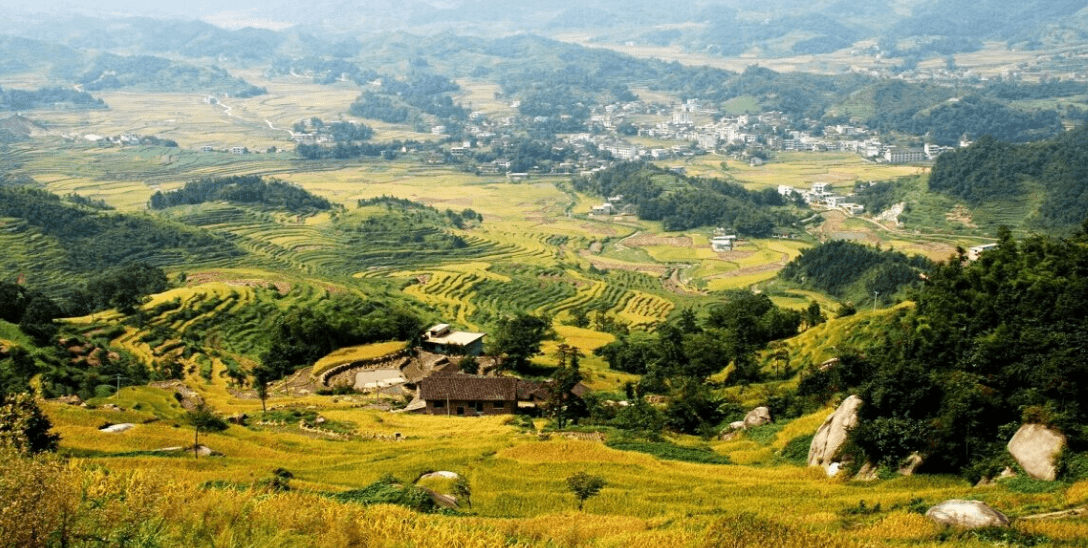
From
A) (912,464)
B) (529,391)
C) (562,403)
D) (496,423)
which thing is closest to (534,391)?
(529,391)

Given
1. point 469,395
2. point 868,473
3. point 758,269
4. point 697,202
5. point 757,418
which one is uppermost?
point 868,473

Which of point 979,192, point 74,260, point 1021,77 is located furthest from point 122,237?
point 1021,77

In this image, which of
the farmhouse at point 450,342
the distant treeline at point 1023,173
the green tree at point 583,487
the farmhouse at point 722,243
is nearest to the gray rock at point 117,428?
the green tree at point 583,487

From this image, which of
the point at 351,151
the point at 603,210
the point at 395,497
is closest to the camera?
the point at 395,497

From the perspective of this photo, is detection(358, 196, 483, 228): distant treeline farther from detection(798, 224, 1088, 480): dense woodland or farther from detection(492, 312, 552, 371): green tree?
detection(798, 224, 1088, 480): dense woodland

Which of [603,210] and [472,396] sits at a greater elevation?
[472,396]

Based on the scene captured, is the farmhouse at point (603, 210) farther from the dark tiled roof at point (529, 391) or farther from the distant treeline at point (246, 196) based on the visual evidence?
the dark tiled roof at point (529, 391)

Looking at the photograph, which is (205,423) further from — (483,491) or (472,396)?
(472,396)
